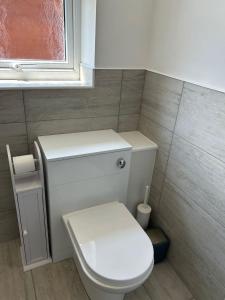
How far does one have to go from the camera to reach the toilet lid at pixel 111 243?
1.06m

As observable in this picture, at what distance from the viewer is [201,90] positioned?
1170 millimetres

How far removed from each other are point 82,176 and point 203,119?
2.35 feet

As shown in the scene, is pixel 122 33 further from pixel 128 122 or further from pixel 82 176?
pixel 82 176

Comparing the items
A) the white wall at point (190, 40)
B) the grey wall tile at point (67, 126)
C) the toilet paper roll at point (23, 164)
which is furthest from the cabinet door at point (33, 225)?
the white wall at point (190, 40)

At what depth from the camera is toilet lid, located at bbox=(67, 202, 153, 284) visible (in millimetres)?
1056

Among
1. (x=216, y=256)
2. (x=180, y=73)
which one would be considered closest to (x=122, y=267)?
(x=216, y=256)

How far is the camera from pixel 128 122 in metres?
1.69

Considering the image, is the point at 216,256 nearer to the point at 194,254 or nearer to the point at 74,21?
the point at 194,254

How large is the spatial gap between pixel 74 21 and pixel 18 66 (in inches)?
17.2

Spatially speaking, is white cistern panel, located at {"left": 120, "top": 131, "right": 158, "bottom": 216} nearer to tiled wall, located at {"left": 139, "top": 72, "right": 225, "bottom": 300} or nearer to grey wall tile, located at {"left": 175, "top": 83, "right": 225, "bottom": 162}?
tiled wall, located at {"left": 139, "top": 72, "right": 225, "bottom": 300}

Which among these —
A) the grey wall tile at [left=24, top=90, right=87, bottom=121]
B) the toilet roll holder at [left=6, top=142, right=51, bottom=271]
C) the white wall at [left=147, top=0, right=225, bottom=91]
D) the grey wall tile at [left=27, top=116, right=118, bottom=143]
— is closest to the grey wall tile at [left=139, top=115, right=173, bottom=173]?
the grey wall tile at [left=27, top=116, right=118, bottom=143]

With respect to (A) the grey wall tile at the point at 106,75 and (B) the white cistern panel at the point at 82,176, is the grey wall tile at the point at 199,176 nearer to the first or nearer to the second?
(B) the white cistern panel at the point at 82,176

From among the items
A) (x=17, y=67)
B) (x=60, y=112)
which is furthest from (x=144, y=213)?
(x=17, y=67)

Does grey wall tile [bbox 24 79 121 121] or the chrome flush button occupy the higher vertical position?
grey wall tile [bbox 24 79 121 121]
